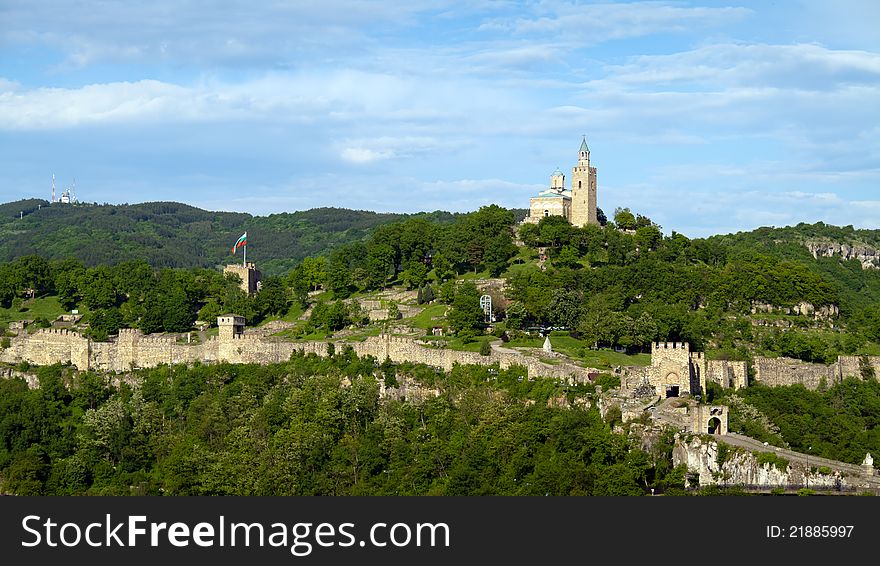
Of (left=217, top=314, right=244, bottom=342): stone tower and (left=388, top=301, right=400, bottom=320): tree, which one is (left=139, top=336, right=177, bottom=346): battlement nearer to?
(left=217, top=314, right=244, bottom=342): stone tower

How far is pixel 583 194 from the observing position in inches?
3497

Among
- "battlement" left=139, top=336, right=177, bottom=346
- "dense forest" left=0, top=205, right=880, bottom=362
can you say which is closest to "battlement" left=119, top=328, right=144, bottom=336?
"battlement" left=139, top=336, right=177, bottom=346

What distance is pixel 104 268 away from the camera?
287 feet

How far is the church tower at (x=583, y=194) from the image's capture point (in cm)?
8862

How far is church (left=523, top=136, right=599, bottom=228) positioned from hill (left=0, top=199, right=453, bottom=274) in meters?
68.0

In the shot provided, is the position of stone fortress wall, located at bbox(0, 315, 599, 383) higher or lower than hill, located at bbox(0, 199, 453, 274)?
lower

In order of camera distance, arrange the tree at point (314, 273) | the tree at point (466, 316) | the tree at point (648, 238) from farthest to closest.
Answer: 1. the tree at point (314, 273)
2. the tree at point (648, 238)
3. the tree at point (466, 316)

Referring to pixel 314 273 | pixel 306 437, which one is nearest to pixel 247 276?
pixel 314 273

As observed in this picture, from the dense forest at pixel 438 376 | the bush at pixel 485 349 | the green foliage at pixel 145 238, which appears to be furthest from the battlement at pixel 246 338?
the green foliage at pixel 145 238

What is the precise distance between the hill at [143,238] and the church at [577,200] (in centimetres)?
6804

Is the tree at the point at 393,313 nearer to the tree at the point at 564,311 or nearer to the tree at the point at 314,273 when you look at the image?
the tree at the point at 564,311

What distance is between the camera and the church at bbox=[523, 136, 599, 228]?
8875 cm

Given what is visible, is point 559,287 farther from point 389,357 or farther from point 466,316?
point 389,357

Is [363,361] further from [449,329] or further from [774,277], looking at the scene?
[774,277]
